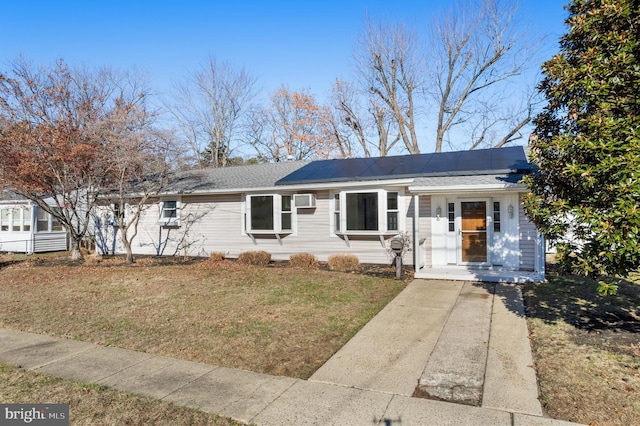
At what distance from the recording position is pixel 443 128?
25297 mm

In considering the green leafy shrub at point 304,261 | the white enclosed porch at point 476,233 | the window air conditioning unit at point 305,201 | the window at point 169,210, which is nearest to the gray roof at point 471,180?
the white enclosed porch at point 476,233

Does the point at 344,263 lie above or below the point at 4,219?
below

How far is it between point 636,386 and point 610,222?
1553mm

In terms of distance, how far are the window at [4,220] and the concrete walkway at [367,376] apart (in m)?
15.5

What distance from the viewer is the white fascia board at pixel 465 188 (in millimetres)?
8628

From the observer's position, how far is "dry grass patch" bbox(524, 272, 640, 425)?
130 inches

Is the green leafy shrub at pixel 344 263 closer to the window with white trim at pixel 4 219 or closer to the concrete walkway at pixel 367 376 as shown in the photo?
the concrete walkway at pixel 367 376

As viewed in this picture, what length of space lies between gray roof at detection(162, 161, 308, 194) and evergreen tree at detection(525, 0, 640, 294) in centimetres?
915

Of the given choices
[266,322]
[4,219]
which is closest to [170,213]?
[4,219]

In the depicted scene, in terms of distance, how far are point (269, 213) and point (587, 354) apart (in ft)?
31.8

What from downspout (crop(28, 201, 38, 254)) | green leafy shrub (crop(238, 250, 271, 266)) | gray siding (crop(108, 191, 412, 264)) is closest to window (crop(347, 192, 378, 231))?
gray siding (crop(108, 191, 412, 264))

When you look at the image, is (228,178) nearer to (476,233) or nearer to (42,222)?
(476,233)

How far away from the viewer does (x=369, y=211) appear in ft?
36.6

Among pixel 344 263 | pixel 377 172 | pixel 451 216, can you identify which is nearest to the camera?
pixel 451 216
